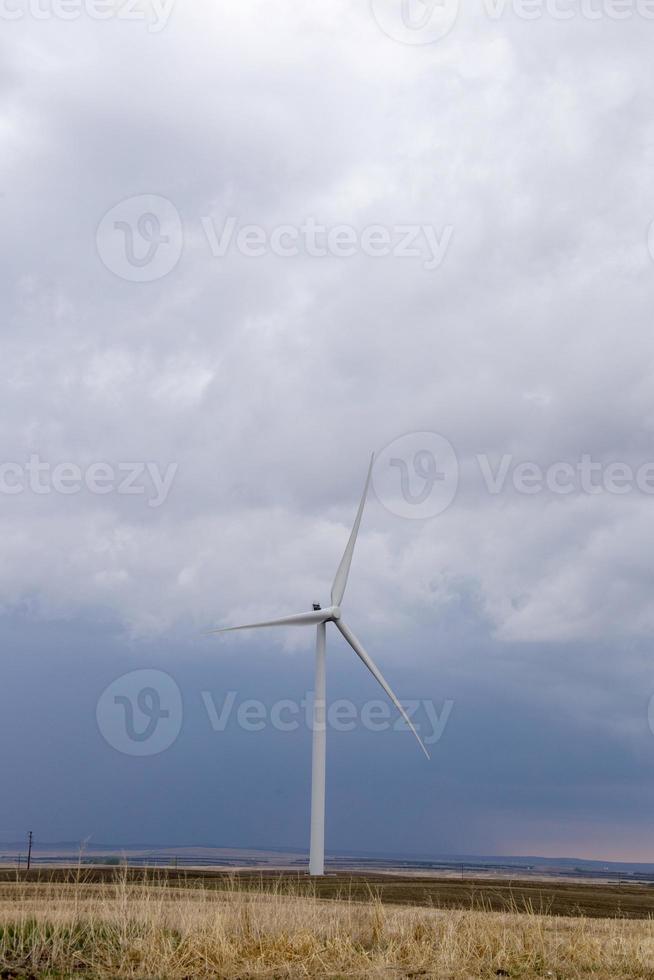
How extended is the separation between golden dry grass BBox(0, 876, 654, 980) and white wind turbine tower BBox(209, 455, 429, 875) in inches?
1799

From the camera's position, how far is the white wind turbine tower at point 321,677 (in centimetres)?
6825

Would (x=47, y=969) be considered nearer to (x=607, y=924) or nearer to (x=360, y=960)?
(x=360, y=960)

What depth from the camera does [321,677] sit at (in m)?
72.1

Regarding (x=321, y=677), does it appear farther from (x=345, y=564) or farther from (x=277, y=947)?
(x=277, y=947)

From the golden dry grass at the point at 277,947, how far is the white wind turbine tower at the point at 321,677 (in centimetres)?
4569

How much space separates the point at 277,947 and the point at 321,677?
174 ft

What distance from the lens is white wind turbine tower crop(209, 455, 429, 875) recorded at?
6825 centimetres

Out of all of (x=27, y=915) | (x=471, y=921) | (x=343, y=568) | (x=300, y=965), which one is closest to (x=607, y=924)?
(x=471, y=921)

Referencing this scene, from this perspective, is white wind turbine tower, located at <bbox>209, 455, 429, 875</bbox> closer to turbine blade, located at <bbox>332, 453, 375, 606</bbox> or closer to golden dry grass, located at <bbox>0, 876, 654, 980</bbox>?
turbine blade, located at <bbox>332, 453, 375, 606</bbox>

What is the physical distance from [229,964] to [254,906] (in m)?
4.54

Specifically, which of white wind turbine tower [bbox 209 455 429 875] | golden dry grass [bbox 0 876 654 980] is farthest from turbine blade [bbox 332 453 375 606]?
golden dry grass [bbox 0 876 654 980]

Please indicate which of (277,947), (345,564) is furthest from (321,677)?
(277,947)

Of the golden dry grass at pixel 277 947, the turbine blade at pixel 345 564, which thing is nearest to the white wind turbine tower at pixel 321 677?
the turbine blade at pixel 345 564

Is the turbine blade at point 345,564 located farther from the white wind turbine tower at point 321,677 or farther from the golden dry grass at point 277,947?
the golden dry grass at point 277,947
